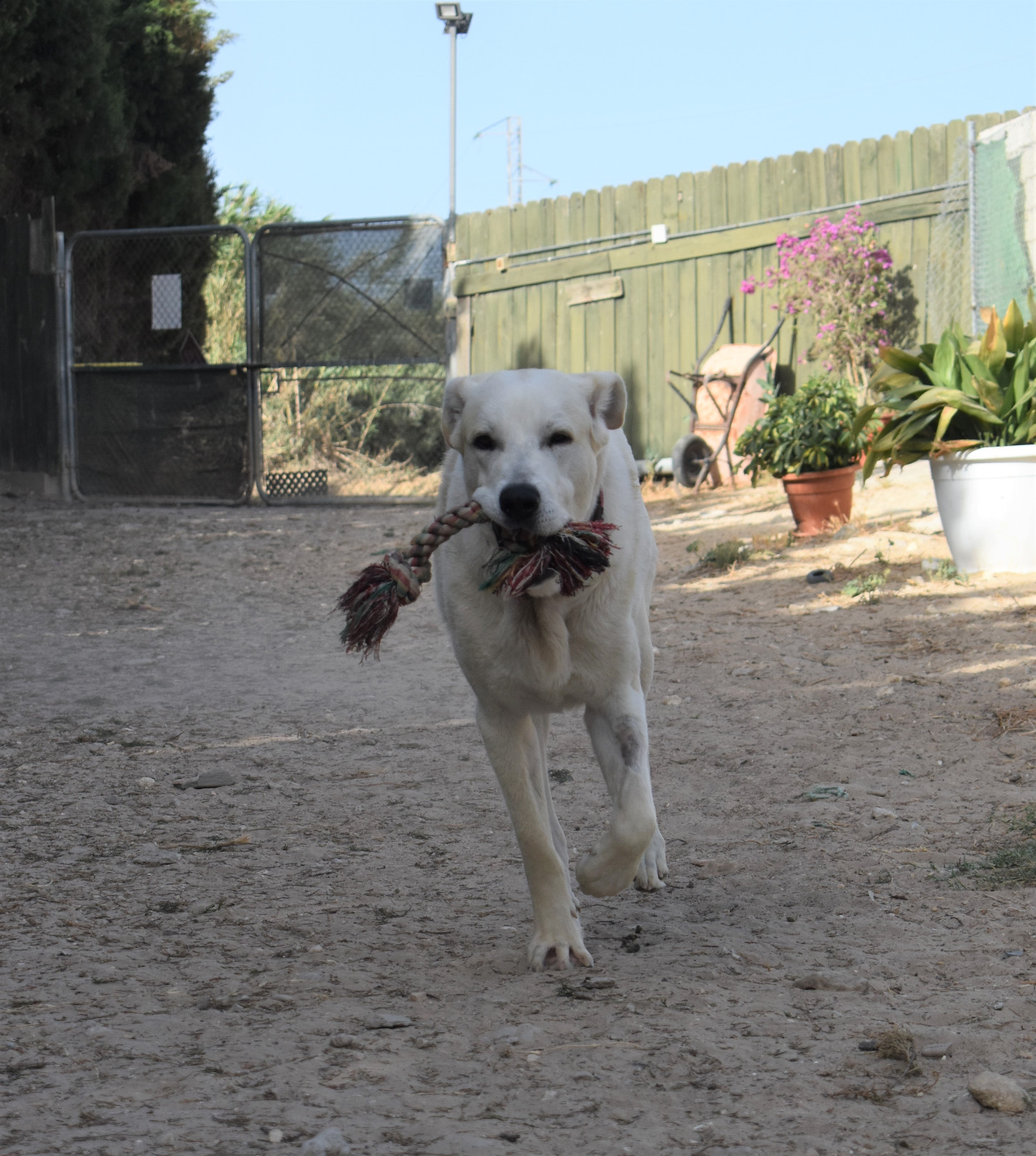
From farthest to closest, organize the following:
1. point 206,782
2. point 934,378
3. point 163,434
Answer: point 163,434 → point 934,378 → point 206,782

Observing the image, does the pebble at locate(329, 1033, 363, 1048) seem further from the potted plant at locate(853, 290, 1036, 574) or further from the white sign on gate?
the white sign on gate

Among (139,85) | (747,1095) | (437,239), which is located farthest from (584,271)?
(747,1095)

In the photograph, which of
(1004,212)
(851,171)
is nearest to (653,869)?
(1004,212)

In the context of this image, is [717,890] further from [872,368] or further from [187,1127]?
[872,368]

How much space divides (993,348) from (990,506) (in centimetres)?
81

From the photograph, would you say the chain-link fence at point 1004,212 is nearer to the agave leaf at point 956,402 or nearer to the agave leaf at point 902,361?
the agave leaf at point 902,361

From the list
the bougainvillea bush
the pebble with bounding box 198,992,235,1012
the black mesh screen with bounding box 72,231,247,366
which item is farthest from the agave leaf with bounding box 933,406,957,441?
the black mesh screen with bounding box 72,231,247,366

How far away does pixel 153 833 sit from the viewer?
361cm

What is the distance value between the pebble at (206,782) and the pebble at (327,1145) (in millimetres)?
2406

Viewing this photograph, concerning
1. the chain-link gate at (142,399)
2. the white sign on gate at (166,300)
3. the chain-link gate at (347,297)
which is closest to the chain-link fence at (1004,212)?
the chain-link gate at (347,297)

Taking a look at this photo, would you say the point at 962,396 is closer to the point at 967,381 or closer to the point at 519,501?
the point at 967,381

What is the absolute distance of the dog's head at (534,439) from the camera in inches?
Result: 105

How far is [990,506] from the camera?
586 centimetres

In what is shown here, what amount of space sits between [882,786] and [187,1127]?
256 centimetres
